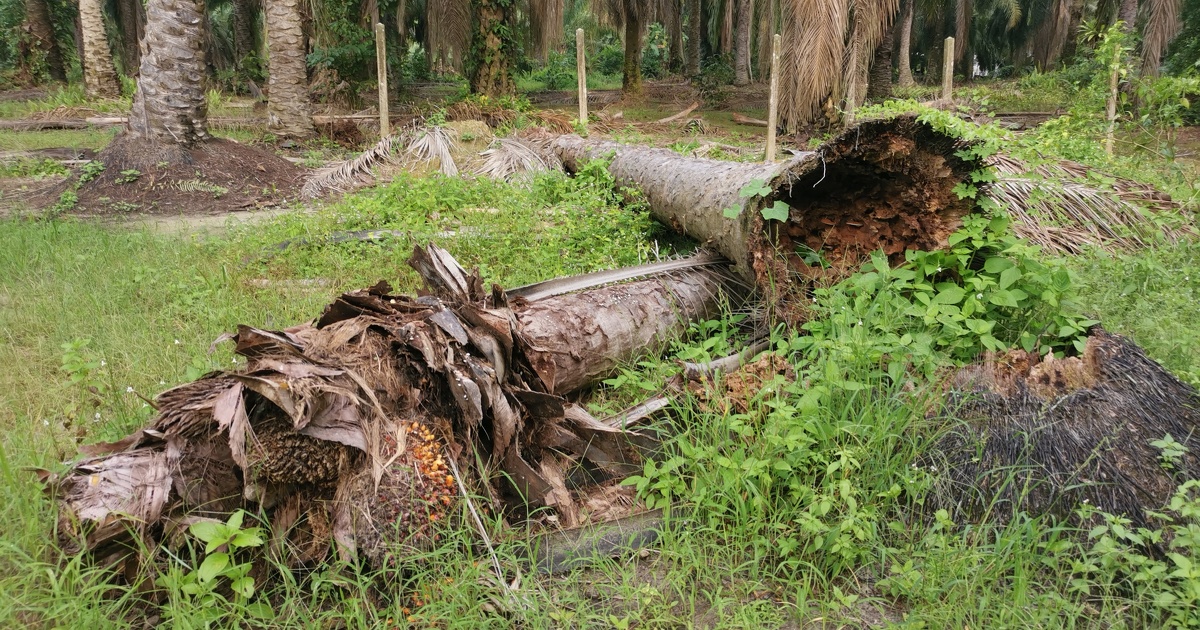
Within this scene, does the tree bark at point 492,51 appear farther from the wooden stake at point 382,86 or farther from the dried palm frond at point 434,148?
the dried palm frond at point 434,148

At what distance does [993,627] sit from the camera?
1971 millimetres

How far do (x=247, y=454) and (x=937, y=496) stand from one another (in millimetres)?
2248

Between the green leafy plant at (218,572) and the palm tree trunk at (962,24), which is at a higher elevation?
the palm tree trunk at (962,24)

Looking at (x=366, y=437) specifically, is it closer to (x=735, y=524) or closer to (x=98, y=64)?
(x=735, y=524)

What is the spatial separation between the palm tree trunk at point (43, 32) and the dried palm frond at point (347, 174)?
13.8 metres

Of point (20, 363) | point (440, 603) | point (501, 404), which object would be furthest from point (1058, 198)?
point (20, 363)

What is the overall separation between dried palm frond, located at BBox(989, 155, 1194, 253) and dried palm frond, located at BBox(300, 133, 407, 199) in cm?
661

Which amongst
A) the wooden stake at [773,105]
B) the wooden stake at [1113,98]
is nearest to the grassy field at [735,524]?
the wooden stake at [1113,98]

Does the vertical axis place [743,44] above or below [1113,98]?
above

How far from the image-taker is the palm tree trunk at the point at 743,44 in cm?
2303

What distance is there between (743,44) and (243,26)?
15685mm

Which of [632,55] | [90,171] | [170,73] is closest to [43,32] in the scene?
[170,73]

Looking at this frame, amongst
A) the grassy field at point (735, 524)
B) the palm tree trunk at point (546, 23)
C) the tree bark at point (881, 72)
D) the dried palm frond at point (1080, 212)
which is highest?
the palm tree trunk at point (546, 23)

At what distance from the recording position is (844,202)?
12.2 feet
